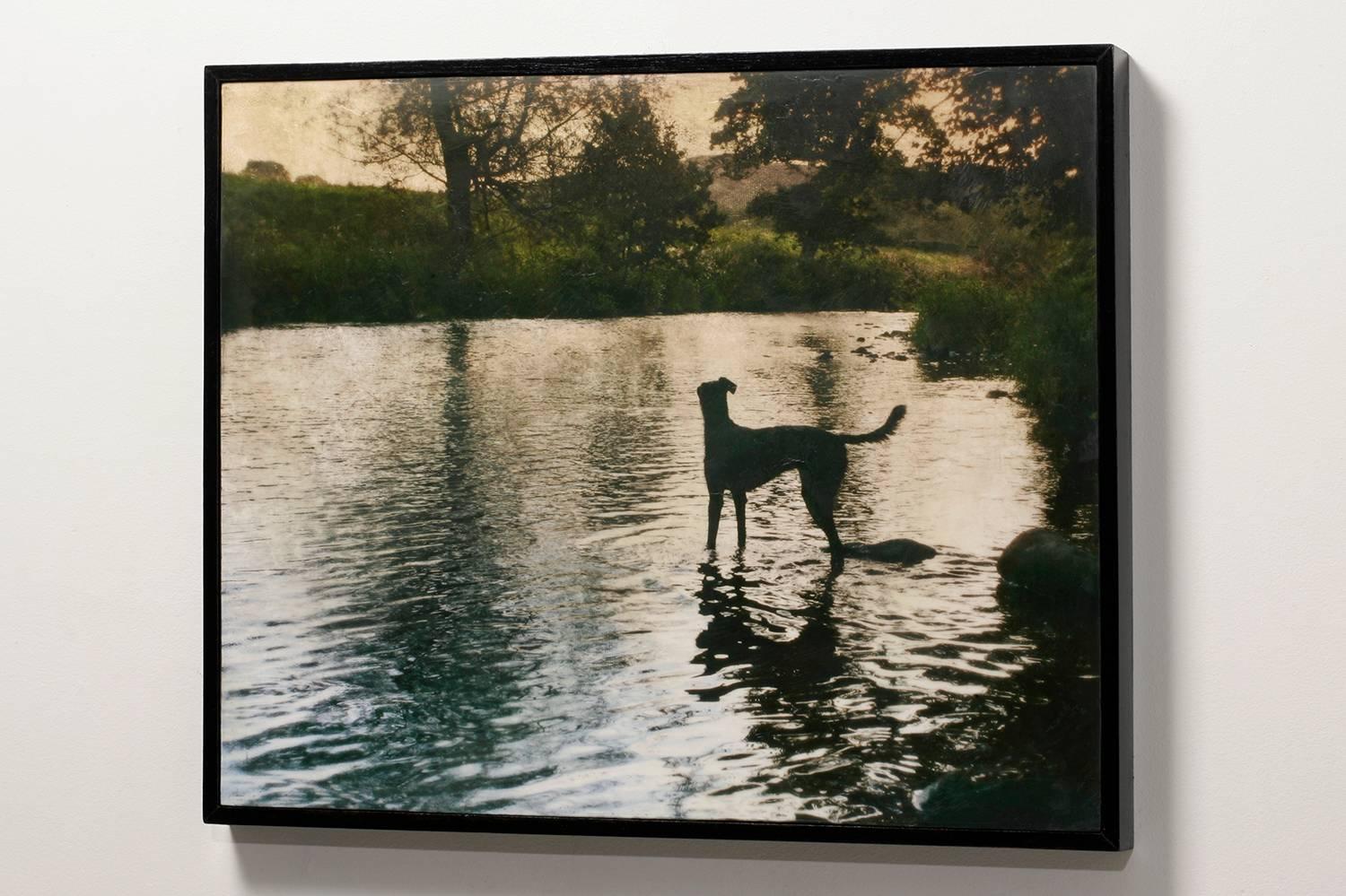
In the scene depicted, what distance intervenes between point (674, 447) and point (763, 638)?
24 cm

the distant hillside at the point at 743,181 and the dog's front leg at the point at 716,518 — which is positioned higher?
the distant hillside at the point at 743,181

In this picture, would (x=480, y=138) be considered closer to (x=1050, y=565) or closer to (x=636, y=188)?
(x=636, y=188)

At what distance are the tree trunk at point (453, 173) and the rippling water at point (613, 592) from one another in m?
0.11

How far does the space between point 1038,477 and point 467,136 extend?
77cm

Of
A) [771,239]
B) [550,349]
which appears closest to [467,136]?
[550,349]

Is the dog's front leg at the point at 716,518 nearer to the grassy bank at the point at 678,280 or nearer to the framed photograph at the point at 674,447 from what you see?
the framed photograph at the point at 674,447

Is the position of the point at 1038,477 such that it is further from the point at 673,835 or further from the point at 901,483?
the point at 673,835

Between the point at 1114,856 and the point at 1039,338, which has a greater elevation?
the point at 1039,338

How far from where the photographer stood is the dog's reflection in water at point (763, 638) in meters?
1.14

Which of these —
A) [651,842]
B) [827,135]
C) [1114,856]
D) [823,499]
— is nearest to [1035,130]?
[827,135]

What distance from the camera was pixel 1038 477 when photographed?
113 cm

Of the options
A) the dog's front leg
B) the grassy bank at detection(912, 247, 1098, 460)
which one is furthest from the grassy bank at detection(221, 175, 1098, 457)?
the dog's front leg

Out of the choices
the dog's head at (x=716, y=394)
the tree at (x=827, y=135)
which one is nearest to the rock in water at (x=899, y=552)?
the dog's head at (x=716, y=394)

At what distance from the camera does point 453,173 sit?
3.88ft
